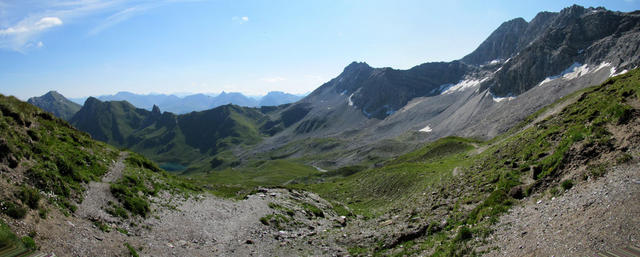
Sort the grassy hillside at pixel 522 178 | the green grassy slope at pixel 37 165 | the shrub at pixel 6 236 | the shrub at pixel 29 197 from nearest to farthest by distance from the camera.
→ 1. the shrub at pixel 6 236
2. the green grassy slope at pixel 37 165
3. the shrub at pixel 29 197
4. the grassy hillside at pixel 522 178

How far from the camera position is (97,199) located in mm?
25250

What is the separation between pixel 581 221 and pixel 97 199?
99.4 ft

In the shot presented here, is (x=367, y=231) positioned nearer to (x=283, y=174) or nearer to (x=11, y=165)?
(x=11, y=165)

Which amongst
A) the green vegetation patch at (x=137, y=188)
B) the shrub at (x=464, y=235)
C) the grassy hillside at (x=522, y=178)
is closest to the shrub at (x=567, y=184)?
the grassy hillside at (x=522, y=178)

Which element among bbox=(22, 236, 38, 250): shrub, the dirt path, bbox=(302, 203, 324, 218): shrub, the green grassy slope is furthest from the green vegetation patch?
bbox=(302, 203, 324, 218): shrub

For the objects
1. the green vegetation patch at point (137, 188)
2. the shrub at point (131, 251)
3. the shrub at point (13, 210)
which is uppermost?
the shrub at point (13, 210)

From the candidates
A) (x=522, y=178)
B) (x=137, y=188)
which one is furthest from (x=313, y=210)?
(x=522, y=178)

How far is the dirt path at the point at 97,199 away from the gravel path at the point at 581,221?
2470 cm

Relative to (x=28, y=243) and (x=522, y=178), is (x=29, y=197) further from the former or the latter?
(x=522, y=178)

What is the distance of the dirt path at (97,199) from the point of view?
22656 mm

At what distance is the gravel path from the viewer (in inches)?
484

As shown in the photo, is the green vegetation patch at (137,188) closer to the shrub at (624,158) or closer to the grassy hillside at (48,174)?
the grassy hillside at (48,174)

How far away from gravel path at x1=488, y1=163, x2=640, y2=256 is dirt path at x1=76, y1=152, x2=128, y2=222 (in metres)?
24.7

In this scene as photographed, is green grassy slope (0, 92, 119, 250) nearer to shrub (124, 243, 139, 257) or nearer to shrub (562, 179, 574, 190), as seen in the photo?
shrub (124, 243, 139, 257)
